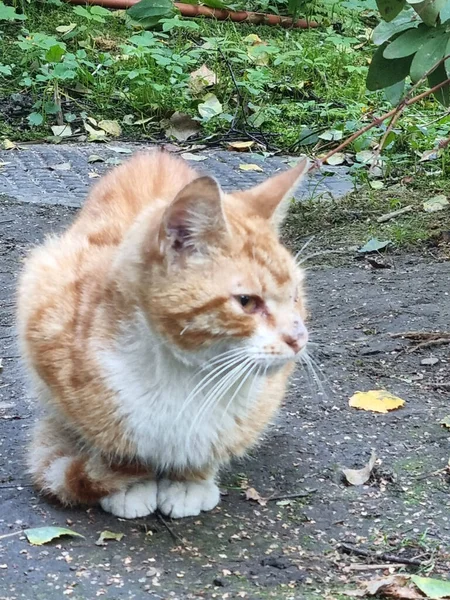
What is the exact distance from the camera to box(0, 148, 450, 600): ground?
7.23 ft

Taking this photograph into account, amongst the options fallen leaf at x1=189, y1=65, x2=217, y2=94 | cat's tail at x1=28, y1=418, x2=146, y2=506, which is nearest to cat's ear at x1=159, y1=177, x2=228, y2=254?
cat's tail at x1=28, y1=418, x2=146, y2=506

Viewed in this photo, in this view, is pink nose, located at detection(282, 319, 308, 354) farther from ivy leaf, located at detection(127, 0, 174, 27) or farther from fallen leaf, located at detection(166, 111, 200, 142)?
fallen leaf, located at detection(166, 111, 200, 142)

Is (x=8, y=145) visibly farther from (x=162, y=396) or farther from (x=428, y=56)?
(x=162, y=396)

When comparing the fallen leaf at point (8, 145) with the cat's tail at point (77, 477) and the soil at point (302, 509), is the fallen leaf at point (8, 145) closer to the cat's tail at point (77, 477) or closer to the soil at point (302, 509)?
the soil at point (302, 509)

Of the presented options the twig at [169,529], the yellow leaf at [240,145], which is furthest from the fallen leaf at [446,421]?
the yellow leaf at [240,145]

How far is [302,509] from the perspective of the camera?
2604 millimetres

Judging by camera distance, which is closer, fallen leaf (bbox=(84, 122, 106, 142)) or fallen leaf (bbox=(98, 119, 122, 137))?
fallen leaf (bbox=(84, 122, 106, 142))

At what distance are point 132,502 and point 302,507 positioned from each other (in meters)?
0.48

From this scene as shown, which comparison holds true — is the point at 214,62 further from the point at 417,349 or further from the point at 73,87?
the point at 417,349

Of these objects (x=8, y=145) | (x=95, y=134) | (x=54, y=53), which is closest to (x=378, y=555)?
(x=8, y=145)

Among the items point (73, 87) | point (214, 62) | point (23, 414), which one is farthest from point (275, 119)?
point (23, 414)

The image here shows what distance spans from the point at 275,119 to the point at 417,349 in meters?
3.93

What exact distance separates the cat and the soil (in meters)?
0.12

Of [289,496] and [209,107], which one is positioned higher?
[289,496]
